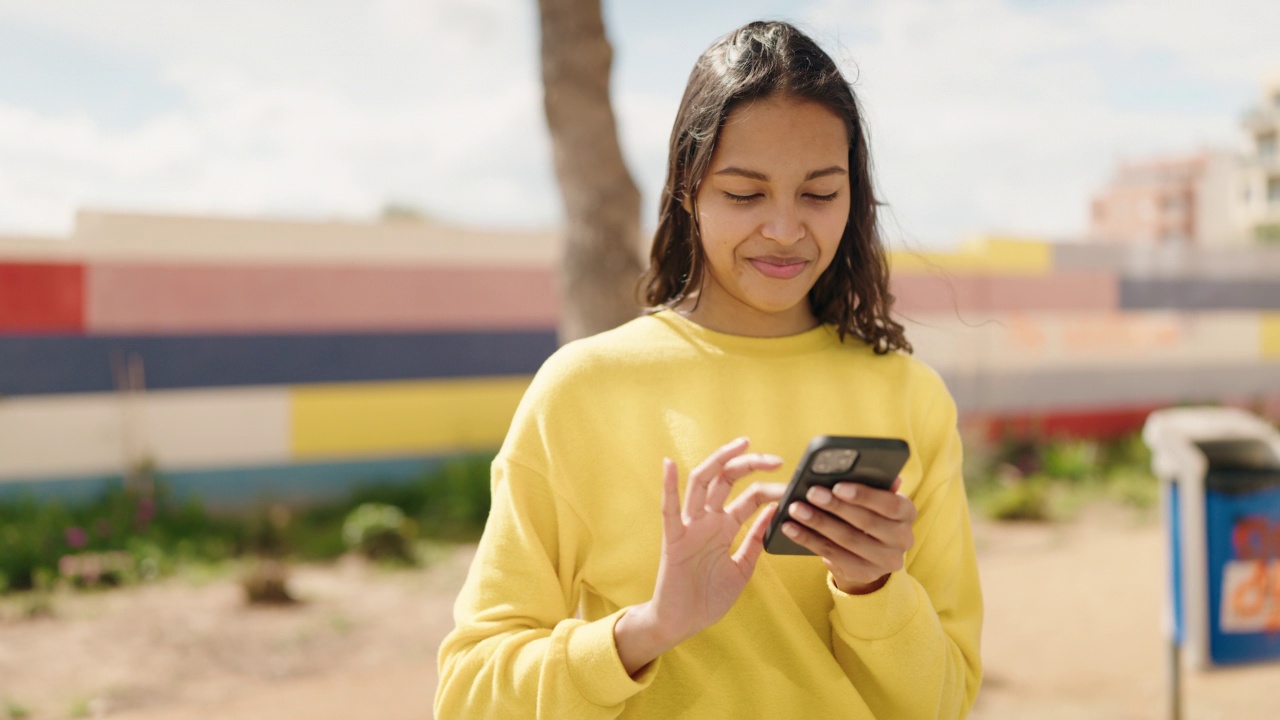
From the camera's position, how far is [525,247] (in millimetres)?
10016

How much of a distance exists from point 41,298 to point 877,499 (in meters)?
8.63

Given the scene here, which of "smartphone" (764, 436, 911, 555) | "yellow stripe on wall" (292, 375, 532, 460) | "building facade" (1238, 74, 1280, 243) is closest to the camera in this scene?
"smartphone" (764, 436, 911, 555)

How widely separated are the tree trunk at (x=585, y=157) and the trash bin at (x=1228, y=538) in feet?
7.74

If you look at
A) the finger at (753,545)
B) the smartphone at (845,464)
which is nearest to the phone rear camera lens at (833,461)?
the smartphone at (845,464)

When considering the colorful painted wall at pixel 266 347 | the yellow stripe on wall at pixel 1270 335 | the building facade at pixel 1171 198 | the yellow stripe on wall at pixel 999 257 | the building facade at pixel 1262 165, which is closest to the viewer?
the colorful painted wall at pixel 266 347

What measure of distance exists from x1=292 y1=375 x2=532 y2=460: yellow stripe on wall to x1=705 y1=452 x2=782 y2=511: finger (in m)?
8.36

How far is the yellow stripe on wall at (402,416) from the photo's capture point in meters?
9.06

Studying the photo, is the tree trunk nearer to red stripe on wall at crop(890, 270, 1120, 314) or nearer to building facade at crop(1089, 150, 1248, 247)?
red stripe on wall at crop(890, 270, 1120, 314)

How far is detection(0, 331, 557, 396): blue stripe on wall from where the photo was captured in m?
8.23

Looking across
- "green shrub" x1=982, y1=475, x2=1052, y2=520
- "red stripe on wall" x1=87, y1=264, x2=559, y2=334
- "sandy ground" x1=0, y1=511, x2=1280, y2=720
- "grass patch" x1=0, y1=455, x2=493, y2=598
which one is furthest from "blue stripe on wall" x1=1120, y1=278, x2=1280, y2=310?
"grass patch" x1=0, y1=455, x2=493, y2=598

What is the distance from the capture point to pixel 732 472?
120cm

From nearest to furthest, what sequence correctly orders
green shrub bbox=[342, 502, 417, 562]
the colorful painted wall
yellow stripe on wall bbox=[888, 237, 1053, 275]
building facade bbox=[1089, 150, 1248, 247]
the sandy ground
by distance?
the sandy ground < green shrub bbox=[342, 502, 417, 562] < the colorful painted wall < yellow stripe on wall bbox=[888, 237, 1053, 275] < building facade bbox=[1089, 150, 1248, 247]

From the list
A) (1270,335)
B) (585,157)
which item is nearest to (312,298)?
(585,157)

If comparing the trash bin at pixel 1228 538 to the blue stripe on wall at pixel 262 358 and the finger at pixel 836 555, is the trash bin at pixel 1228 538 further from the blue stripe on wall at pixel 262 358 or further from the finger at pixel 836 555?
the blue stripe on wall at pixel 262 358
